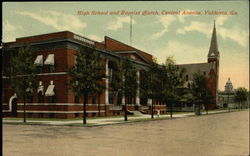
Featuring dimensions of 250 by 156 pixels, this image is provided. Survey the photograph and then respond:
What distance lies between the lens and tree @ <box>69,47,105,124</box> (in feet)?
87.8

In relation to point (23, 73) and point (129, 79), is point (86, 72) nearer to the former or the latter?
point (23, 73)

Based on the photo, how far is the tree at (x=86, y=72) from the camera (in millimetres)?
26753

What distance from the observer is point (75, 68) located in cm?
2744

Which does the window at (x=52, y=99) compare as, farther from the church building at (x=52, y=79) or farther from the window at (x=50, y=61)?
the window at (x=50, y=61)

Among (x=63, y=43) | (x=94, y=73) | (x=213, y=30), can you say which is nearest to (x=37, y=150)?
(x=213, y=30)

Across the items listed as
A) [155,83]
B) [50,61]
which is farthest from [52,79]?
[155,83]

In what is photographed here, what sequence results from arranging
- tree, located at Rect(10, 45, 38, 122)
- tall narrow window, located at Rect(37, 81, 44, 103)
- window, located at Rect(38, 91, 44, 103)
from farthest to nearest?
window, located at Rect(38, 91, 44, 103), tall narrow window, located at Rect(37, 81, 44, 103), tree, located at Rect(10, 45, 38, 122)

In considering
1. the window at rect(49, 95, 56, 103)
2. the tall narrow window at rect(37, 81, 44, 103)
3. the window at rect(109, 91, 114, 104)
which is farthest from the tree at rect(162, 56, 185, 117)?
the tall narrow window at rect(37, 81, 44, 103)

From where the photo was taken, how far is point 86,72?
26.8 meters

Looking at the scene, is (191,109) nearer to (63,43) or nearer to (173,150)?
(63,43)

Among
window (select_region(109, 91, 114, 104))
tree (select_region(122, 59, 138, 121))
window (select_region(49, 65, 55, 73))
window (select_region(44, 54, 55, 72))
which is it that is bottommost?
window (select_region(109, 91, 114, 104))

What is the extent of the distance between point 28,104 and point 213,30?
2904 cm

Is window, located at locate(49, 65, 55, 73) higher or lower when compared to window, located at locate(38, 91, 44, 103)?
higher

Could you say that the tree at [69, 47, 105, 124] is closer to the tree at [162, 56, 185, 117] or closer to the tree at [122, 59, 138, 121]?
the tree at [122, 59, 138, 121]
